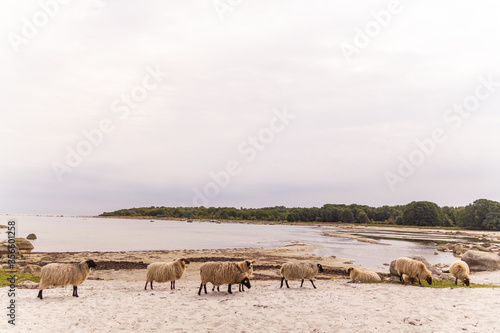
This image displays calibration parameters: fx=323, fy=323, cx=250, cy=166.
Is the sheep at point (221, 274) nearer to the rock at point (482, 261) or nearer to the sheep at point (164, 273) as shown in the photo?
the sheep at point (164, 273)

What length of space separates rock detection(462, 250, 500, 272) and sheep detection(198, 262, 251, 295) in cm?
1952

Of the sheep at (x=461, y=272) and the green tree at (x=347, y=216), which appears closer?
the sheep at (x=461, y=272)

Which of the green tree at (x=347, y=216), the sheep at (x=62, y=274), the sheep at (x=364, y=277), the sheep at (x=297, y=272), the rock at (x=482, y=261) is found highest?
the sheep at (x=62, y=274)

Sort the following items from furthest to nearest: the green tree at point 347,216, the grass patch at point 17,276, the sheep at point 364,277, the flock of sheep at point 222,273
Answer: the green tree at point 347,216
the sheep at point 364,277
the grass patch at point 17,276
the flock of sheep at point 222,273

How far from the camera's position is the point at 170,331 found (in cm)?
875

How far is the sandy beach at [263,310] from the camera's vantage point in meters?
9.02

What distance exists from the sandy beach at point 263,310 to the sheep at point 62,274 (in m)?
0.54

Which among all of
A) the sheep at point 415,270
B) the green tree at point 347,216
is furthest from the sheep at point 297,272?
the green tree at point 347,216

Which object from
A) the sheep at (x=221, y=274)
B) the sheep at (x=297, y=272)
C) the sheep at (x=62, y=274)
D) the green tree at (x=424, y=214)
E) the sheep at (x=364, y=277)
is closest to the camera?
the sheep at (x=62, y=274)

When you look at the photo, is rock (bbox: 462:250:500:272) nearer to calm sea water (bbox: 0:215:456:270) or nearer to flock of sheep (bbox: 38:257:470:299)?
calm sea water (bbox: 0:215:456:270)

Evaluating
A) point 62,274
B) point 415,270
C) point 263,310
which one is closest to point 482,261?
point 415,270

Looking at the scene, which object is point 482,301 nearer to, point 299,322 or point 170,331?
point 299,322

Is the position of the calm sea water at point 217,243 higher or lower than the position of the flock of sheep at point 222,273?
lower

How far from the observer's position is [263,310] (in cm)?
1091
